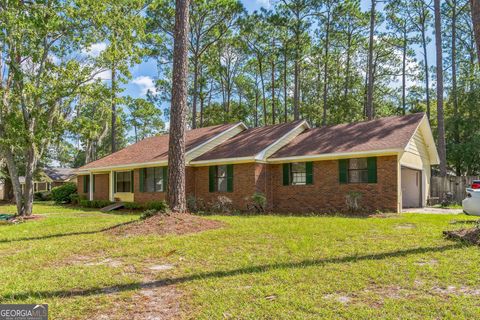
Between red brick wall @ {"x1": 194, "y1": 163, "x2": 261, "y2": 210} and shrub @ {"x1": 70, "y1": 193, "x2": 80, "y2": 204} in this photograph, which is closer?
red brick wall @ {"x1": 194, "y1": 163, "x2": 261, "y2": 210}

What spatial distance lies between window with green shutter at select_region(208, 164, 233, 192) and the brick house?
47 millimetres

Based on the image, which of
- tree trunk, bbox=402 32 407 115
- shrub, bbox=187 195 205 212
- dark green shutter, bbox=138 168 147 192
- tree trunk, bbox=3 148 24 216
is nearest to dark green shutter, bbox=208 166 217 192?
shrub, bbox=187 195 205 212

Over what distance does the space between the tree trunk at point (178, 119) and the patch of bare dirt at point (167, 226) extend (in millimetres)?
465

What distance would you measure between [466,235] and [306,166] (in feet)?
28.7

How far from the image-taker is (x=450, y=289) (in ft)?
14.8

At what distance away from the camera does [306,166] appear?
15688 mm

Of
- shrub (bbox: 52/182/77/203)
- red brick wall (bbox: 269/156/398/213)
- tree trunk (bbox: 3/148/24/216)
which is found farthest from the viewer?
shrub (bbox: 52/182/77/203)

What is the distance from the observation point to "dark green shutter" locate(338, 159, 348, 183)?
14547 millimetres

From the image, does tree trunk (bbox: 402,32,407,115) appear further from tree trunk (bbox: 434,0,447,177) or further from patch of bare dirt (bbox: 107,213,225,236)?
patch of bare dirt (bbox: 107,213,225,236)

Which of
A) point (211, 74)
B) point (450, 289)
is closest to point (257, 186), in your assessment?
point (450, 289)

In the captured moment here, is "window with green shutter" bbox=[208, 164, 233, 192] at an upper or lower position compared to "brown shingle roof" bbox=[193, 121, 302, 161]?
lower

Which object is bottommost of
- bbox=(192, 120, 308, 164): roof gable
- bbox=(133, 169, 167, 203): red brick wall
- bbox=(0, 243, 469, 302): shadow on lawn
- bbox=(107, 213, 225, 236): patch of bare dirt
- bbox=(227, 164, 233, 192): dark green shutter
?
bbox=(0, 243, 469, 302): shadow on lawn

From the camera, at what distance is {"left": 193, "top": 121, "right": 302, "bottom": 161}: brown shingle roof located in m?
16.7

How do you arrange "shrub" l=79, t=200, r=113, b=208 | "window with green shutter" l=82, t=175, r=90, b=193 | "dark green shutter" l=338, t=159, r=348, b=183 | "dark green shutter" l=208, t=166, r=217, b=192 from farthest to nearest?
"window with green shutter" l=82, t=175, r=90, b=193 → "shrub" l=79, t=200, r=113, b=208 → "dark green shutter" l=208, t=166, r=217, b=192 → "dark green shutter" l=338, t=159, r=348, b=183
